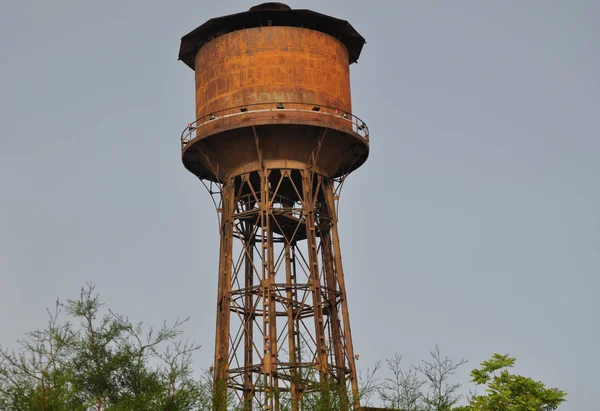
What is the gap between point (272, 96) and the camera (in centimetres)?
3584

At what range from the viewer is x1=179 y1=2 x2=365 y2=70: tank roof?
122 feet

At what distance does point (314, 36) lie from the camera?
1471 inches

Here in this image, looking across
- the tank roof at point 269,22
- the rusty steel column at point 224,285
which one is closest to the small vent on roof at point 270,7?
the tank roof at point 269,22

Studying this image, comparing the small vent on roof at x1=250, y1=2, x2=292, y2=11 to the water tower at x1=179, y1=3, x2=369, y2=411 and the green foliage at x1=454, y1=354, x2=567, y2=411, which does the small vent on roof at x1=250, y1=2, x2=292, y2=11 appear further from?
the green foliage at x1=454, y1=354, x2=567, y2=411

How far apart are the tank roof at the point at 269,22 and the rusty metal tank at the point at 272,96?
4cm

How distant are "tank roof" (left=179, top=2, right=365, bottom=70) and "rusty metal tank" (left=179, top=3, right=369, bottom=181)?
0.12ft

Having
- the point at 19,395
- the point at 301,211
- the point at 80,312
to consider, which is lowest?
the point at 19,395

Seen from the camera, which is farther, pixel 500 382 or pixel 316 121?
pixel 500 382

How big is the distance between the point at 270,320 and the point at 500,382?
12.4m

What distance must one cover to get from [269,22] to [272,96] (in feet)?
10.7

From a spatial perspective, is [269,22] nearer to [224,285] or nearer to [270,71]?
[270,71]

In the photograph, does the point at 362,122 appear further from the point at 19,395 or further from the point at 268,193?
the point at 19,395

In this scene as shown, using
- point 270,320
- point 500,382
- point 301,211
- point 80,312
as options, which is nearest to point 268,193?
point 301,211

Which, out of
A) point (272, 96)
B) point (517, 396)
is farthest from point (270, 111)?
point (517, 396)
